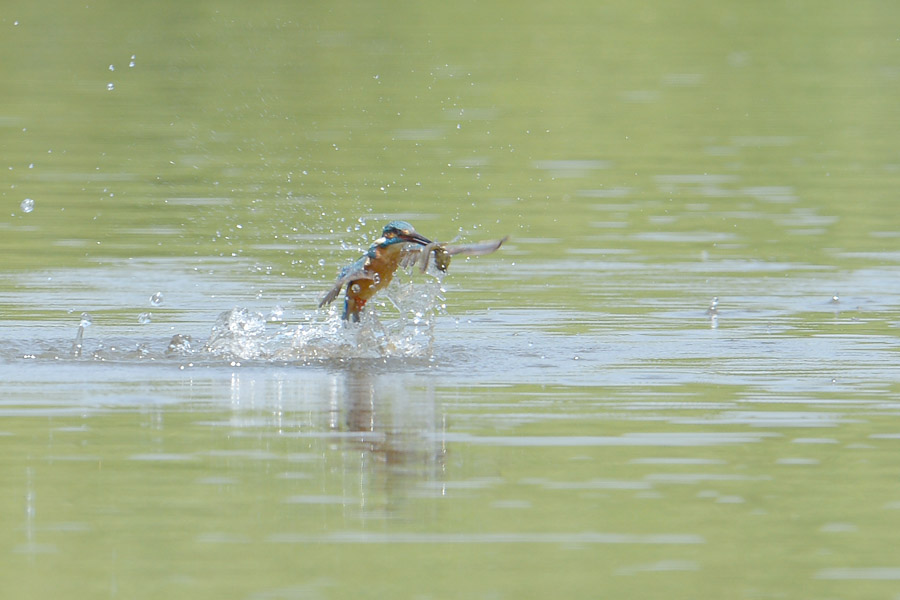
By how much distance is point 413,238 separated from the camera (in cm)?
1170

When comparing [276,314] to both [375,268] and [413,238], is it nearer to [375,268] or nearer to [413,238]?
[375,268]

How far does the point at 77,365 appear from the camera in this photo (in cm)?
1180

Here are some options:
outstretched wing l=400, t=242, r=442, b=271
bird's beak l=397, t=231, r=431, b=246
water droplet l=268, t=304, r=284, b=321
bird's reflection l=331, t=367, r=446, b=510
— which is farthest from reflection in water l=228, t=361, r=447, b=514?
water droplet l=268, t=304, r=284, b=321

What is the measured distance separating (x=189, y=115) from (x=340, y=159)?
5146mm

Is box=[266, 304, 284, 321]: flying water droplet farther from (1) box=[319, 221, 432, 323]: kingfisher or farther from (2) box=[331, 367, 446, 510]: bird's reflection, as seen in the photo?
(2) box=[331, 367, 446, 510]: bird's reflection

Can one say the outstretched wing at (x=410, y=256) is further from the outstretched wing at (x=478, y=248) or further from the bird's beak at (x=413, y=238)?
the outstretched wing at (x=478, y=248)

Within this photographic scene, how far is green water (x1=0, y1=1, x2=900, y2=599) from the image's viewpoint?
7.89 m

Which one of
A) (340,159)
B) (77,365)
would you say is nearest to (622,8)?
(340,159)

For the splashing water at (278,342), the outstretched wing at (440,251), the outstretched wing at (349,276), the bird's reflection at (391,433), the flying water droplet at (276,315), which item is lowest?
the bird's reflection at (391,433)

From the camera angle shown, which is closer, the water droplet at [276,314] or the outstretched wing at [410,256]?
the outstretched wing at [410,256]

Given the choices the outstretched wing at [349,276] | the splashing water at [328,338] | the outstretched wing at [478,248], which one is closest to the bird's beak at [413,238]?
the outstretched wing at [478,248]

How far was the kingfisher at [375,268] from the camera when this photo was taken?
38.6 feet

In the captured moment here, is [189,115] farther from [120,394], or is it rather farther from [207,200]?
[120,394]

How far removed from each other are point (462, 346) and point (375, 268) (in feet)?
2.71
